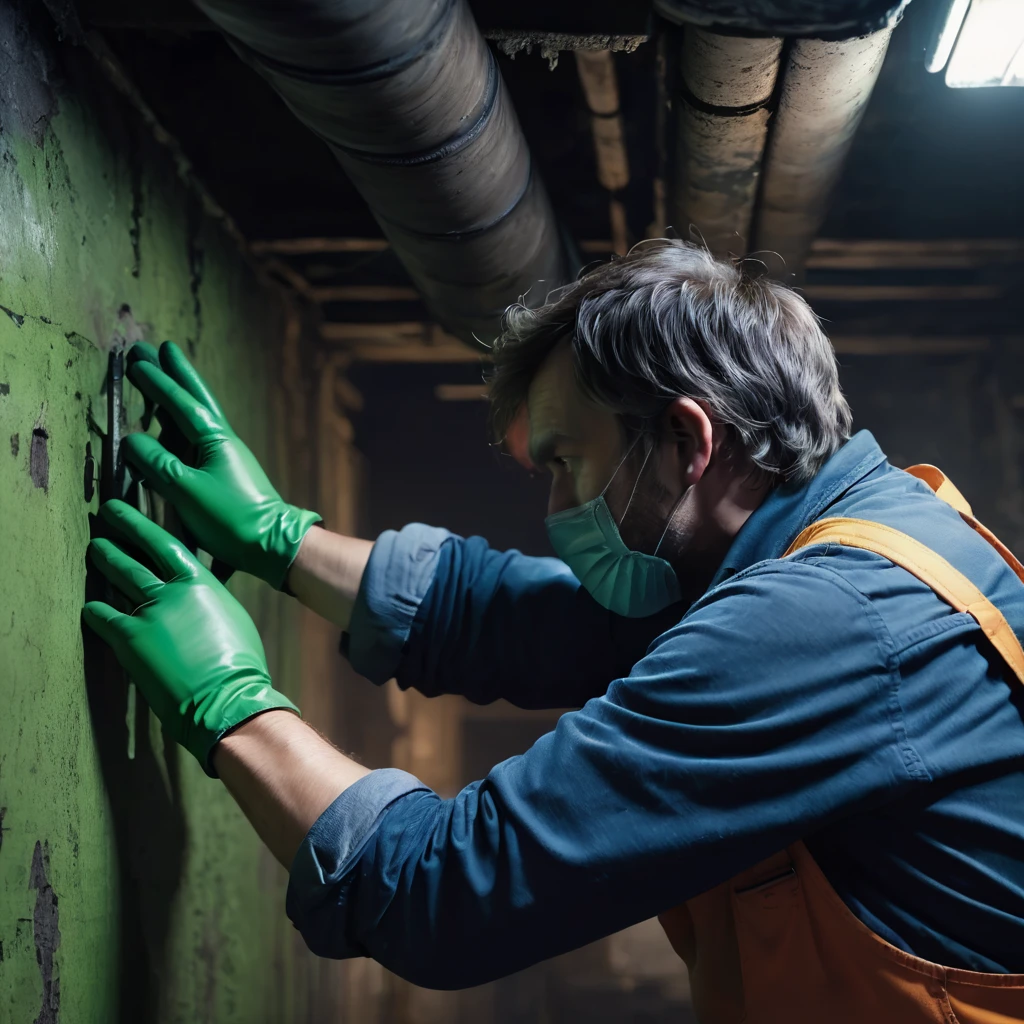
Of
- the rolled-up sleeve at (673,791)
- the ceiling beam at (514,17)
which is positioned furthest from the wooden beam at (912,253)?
the rolled-up sleeve at (673,791)

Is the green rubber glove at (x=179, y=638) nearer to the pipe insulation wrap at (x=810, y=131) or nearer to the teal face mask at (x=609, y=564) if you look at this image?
the teal face mask at (x=609, y=564)

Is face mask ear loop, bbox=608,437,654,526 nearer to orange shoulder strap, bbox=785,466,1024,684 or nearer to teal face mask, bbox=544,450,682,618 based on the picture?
teal face mask, bbox=544,450,682,618

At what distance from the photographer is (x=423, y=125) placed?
1.20 meters

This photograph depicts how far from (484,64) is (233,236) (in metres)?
0.97

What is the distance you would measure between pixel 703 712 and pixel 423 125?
2.53 feet

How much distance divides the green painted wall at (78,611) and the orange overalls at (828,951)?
79 cm

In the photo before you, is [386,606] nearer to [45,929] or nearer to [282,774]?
[282,774]

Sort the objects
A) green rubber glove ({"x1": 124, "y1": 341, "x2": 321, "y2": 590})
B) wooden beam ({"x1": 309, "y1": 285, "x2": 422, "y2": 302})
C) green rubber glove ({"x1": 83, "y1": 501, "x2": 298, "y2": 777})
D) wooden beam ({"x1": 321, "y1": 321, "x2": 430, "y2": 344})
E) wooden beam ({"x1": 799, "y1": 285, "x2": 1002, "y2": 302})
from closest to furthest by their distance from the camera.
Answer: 1. green rubber glove ({"x1": 83, "y1": 501, "x2": 298, "y2": 777})
2. green rubber glove ({"x1": 124, "y1": 341, "x2": 321, "y2": 590})
3. wooden beam ({"x1": 309, "y1": 285, "x2": 422, "y2": 302})
4. wooden beam ({"x1": 799, "y1": 285, "x2": 1002, "y2": 302})
5. wooden beam ({"x1": 321, "y1": 321, "x2": 430, "y2": 344})

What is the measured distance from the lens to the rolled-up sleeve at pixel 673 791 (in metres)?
0.97

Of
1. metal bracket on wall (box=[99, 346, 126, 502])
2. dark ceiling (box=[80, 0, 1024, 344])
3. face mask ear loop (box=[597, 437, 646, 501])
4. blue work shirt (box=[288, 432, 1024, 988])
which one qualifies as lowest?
blue work shirt (box=[288, 432, 1024, 988])

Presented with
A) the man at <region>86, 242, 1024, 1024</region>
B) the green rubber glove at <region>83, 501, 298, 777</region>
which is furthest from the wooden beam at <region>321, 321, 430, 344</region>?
the green rubber glove at <region>83, 501, 298, 777</region>

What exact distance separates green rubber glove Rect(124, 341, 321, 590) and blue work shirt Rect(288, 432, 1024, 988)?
21.8 inches

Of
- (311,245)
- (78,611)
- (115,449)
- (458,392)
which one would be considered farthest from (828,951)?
(458,392)

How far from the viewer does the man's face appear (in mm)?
1326
